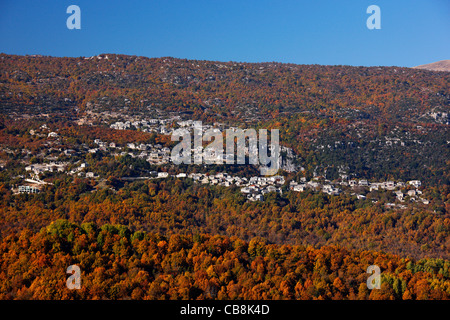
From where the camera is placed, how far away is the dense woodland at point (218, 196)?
22.7 meters

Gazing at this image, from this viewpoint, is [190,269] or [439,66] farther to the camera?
[439,66]

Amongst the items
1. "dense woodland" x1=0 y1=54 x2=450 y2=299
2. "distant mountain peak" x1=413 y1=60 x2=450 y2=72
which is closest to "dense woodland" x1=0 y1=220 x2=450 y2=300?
"dense woodland" x1=0 y1=54 x2=450 y2=299

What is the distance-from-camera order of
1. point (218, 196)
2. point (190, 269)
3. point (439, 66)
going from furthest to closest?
point (439, 66)
point (218, 196)
point (190, 269)

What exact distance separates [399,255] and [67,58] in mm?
76986

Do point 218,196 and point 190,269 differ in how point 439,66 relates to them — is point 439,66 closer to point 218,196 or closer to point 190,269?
point 218,196

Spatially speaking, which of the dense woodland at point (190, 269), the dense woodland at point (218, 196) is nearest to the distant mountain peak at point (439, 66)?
the dense woodland at point (218, 196)

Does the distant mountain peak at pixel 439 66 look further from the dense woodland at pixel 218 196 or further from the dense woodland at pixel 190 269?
the dense woodland at pixel 190 269

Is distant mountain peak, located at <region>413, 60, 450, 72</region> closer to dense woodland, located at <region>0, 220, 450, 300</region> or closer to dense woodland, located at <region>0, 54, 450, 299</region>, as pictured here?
dense woodland, located at <region>0, 54, 450, 299</region>

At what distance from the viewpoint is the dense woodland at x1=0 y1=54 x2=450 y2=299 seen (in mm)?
22703

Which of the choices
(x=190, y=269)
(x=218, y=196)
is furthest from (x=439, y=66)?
(x=190, y=269)

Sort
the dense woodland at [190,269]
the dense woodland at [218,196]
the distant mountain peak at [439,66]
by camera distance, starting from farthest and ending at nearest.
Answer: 1. the distant mountain peak at [439,66]
2. the dense woodland at [218,196]
3. the dense woodland at [190,269]

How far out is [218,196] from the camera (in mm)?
43000

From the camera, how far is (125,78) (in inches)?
3425
